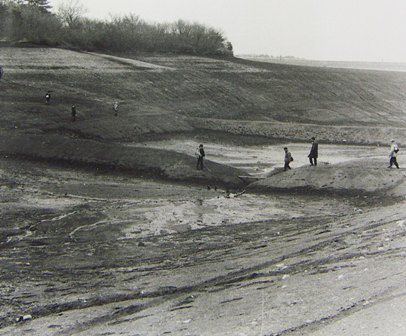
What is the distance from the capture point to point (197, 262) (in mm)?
12648

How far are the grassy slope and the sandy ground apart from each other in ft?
24.4

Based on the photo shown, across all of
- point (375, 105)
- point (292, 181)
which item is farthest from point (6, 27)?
point (292, 181)

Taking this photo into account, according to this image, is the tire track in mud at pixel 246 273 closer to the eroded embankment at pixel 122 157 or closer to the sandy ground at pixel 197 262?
the sandy ground at pixel 197 262

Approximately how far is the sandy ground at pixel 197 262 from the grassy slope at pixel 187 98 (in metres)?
7.45

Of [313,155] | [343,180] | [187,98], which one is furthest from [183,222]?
[187,98]

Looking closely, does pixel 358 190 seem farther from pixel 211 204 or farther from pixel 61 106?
pixel 61 106

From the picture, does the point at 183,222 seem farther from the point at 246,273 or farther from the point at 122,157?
the point at 122,157

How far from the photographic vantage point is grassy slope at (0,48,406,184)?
32.8 metres

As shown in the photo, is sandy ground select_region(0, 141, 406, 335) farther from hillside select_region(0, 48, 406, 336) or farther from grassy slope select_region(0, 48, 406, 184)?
grassy slope select_region(0, 48, 406, 184)

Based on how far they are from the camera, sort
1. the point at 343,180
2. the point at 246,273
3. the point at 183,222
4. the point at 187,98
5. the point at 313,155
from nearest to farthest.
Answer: the point at 246,273
the point at 183,222
the point at 343,180
the point at 313,155
the point at 187,98

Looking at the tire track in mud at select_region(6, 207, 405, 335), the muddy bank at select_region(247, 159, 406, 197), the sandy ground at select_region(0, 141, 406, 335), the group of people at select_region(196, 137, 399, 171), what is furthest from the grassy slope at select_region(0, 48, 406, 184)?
the tire track in mud at select_region(6, 207, 405, 335)

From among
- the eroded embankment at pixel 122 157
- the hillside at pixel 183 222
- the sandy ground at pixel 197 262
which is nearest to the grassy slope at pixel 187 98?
the hillside at pixel 183 222

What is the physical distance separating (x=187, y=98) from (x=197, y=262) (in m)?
33.8

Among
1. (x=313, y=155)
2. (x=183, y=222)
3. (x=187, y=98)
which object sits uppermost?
(x=187, y=98)
